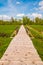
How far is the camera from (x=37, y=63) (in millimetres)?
5574

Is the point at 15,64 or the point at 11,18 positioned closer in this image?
the point at 15,64

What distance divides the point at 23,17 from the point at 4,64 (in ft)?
389

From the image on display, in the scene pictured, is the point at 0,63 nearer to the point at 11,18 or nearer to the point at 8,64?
the point at 8,64

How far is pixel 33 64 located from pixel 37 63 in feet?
0.41

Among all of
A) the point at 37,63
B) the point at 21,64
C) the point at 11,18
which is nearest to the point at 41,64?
the point at 37,63

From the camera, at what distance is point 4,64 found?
5.47 m

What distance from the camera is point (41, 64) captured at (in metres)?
5.54

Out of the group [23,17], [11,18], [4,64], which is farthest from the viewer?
[23,17]

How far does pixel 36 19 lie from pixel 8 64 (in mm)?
113275

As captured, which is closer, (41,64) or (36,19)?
(41,64)

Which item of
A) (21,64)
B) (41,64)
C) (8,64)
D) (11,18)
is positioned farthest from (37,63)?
(11,18)

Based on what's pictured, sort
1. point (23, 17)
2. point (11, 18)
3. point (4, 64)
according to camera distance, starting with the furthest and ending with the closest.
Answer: point (23, 17), point (11, 18), point (4, 64)

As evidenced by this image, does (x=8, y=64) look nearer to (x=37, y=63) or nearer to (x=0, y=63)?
(x=0, y=63)

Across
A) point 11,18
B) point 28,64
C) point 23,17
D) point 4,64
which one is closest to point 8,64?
point 4,64
